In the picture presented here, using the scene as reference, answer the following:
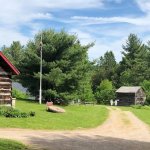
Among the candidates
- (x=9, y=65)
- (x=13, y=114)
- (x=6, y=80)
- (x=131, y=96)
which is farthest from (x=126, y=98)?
(x=13, y=114)

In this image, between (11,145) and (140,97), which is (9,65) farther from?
(140,97)

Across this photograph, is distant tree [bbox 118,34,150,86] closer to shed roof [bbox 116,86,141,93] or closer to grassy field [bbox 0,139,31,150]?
shed roof [bbox 116,86,141,93]

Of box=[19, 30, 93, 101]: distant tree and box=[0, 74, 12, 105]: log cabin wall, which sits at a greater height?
box=[19, 30, 93, 101]: distant tree

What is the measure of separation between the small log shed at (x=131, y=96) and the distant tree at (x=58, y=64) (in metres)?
38.8

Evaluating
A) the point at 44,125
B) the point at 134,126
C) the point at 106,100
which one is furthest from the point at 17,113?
the point at 106,100

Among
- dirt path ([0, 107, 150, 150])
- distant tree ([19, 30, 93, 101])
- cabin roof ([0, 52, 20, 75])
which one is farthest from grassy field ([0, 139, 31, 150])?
distant tree ([19, 30, 93, 101])

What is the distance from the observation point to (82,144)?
22078 millimetres

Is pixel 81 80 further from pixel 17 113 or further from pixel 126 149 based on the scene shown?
pixel 126 149

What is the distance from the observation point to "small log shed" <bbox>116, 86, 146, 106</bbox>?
97.6m

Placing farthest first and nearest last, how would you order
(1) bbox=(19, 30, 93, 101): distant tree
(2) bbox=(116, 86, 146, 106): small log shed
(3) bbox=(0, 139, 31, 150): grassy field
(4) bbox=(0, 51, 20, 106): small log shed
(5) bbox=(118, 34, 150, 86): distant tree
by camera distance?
(5) bbox=(118, 34, 150, 86): distant tree
(2) bbox=(116, 86, 146, 106): small log shed
(1) bbox=(19, 30, 93, 101): distant tree
(4) bbox=(0, 51, 20, 106): small log shed
(3) bbox=(0, 139, 31, 150): grassy field

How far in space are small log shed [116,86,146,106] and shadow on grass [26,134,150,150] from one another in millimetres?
73185

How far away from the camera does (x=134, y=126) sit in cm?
3447

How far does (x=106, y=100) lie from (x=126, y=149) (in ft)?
267

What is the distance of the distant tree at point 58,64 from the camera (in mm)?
57656
